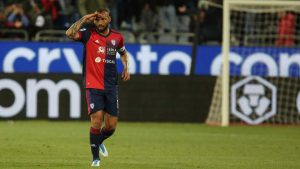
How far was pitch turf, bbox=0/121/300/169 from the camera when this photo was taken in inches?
516

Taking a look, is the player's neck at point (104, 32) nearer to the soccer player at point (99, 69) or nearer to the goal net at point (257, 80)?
the soccer player at point (99, 69)

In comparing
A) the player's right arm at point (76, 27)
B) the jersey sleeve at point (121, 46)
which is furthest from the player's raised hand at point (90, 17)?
the jersey sleeve at point (121, 46)

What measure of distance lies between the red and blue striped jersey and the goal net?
9.18m

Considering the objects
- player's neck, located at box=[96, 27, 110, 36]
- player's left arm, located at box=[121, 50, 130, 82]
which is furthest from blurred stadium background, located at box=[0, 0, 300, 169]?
player's neck, located at box=[96, 27, 110, 36]

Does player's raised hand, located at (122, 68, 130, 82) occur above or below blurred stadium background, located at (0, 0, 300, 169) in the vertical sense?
above

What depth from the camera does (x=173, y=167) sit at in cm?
1248

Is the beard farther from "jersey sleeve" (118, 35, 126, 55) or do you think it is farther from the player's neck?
"jersey sleeve" (118, 35, 126, 55)

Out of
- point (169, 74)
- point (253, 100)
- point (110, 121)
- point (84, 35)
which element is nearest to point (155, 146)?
point (110, 121)

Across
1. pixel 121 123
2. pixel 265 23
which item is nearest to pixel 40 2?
pixel 121 123

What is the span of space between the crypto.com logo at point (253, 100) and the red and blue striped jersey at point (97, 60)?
10221 millimetres

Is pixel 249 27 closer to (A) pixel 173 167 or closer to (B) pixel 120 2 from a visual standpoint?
(B) pixel 120 2

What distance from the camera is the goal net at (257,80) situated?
72.3ft

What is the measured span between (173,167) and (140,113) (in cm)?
1031

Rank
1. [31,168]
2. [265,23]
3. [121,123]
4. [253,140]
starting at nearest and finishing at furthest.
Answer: [31,168]
[253,140]
[121,123]
[265,23]
